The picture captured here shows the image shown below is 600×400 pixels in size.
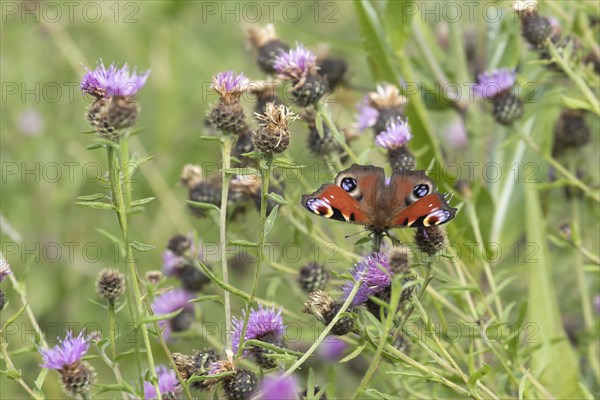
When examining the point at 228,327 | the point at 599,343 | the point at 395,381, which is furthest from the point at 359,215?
the point at 599,343

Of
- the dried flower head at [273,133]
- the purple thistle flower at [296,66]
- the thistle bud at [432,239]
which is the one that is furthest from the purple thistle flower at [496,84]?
the dried flower head at [273,133]

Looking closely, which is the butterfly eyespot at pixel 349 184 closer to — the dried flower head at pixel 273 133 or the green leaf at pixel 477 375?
the dried flower head at pixel 273 133

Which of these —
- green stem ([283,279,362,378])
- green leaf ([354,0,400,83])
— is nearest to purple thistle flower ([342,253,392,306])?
green stem ([283,279,362,378])

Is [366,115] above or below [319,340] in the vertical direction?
above

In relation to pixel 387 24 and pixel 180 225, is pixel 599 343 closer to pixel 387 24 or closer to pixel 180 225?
pixel 387 24

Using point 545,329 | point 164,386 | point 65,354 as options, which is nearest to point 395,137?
point 545,329

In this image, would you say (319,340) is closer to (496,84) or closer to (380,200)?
(380,200)

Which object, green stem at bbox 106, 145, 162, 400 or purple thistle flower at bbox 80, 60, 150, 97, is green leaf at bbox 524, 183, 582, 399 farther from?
purple thistle flower at bbox 80, 60, 150, 97

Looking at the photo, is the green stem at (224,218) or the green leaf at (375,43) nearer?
the green stem at (224,218)
